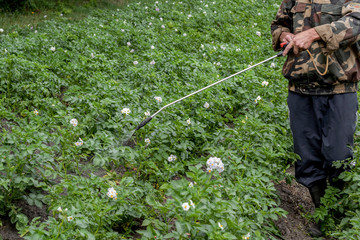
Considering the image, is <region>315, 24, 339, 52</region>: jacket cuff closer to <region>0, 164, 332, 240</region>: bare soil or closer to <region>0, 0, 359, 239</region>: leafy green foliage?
<region>0, 0, 359, 239</region>: leafy green foliage

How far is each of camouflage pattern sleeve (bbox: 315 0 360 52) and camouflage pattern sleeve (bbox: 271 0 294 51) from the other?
0.52 meters

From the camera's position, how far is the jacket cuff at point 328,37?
9.57 ft

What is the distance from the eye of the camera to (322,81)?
308 cm

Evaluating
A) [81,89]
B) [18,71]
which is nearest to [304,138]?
[81,89]

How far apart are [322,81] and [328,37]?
34 cm

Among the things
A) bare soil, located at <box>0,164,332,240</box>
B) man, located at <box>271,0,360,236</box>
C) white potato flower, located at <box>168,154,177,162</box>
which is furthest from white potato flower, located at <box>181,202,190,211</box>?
man, located at <box>271,0,360,236</box>

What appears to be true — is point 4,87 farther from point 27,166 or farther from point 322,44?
point 322,44

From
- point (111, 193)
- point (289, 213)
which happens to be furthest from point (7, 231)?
→ point (289, 213)

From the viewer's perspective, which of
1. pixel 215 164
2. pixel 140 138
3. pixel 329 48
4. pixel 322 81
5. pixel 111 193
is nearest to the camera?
pixel 111 193

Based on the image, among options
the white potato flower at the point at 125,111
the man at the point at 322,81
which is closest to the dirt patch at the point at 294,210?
the man at the point at 322,81

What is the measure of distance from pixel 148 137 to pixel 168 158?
0.41 meters

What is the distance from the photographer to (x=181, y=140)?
156 inches

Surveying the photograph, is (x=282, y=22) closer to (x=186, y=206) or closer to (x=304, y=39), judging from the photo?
(x=304, y=39)

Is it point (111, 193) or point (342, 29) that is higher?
point (342, 29)
